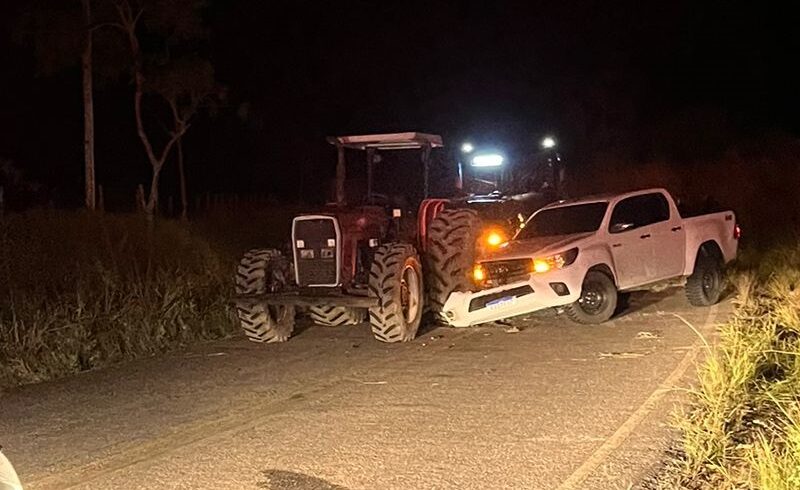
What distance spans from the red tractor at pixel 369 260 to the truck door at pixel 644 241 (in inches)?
70.7

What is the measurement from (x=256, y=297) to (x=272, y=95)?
27.3 m

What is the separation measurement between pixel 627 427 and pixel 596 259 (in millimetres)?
5653

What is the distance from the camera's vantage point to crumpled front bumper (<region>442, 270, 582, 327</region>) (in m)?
13.0

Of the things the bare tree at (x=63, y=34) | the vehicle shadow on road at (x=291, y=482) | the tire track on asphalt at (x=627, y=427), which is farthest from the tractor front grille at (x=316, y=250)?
the bare tree at (x=63, y=34)

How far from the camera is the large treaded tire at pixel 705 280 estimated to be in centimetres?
1509

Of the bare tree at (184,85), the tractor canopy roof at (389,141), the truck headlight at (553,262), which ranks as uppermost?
the bare tree at (184,85)

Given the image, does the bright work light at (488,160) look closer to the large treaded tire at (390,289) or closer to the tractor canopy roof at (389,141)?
the tractor canopy roof at (389,141)

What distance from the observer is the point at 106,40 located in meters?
28.5

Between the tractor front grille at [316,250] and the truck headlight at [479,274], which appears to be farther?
the truck headlight at [479,274]

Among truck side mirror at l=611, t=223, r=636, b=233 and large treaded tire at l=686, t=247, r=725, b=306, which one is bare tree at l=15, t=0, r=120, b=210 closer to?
truck side mirror at l=611, t=223, r=636, b=233

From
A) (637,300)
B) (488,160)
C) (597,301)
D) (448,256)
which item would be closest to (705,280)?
(637,300)

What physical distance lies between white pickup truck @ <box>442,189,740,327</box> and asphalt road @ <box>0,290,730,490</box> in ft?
1.74

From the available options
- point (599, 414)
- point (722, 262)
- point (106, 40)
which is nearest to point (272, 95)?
point (106, 40)

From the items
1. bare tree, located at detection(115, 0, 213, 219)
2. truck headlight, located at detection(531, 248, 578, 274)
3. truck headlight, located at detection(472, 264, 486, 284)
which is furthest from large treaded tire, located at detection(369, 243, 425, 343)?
bare tree, located at detection(115, 0, 213, 219)
